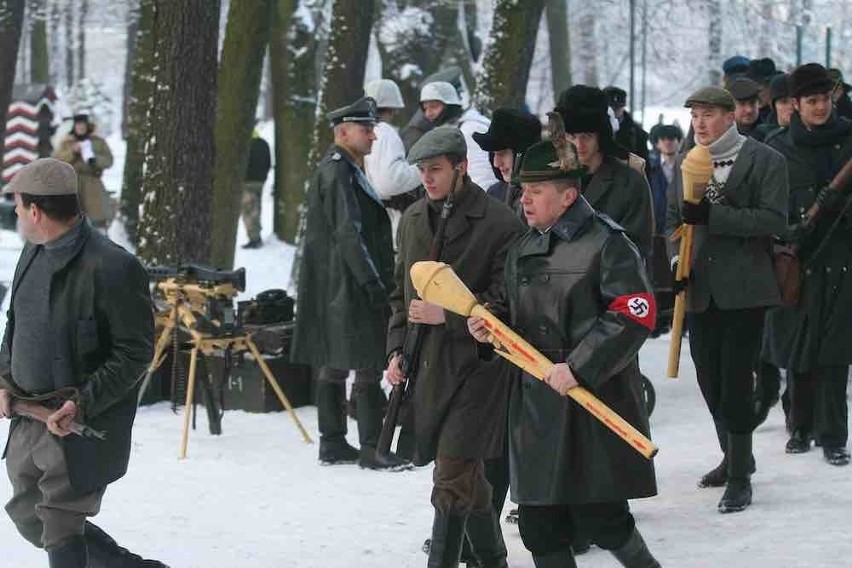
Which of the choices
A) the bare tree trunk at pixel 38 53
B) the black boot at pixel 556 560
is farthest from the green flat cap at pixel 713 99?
the bare tree trunk at pixel 38 53

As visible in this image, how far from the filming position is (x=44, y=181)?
6188mm

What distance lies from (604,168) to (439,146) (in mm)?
1115

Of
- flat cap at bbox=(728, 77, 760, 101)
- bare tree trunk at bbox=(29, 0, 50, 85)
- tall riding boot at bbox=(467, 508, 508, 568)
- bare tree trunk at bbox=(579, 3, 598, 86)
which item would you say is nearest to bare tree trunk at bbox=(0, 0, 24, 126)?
flat cap at bbox=(728, 77, 760, 101)

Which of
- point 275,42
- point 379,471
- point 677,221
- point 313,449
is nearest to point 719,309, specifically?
point 677,221

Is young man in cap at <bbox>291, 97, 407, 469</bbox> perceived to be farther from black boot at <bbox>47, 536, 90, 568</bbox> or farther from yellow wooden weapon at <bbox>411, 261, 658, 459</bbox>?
black boot at <bbox>47, 536, 90, 568</bbox>

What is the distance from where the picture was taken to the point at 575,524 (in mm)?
6223

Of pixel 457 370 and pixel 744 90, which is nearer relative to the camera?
pixel 457 370

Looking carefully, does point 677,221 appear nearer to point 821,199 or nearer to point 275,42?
point 821,199

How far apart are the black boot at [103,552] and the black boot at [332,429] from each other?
3013mm

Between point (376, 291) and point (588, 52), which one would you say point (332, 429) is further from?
point (588, 52)

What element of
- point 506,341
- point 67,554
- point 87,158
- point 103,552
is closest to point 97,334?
point 67,554

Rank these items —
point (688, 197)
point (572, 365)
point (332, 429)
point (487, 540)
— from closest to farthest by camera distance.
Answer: point (572, 365) < point (487, 540) < point (688, 197) < point (332, 429)

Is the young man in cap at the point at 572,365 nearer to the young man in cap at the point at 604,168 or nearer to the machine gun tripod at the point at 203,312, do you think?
the young man in cap at the point at 604,168

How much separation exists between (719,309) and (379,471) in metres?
2.33
